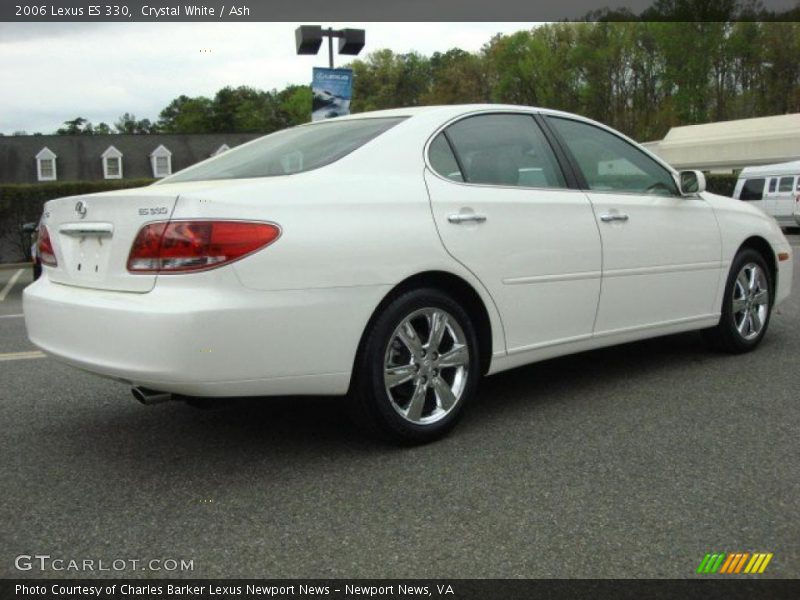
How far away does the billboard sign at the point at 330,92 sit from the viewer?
1517 centimetres

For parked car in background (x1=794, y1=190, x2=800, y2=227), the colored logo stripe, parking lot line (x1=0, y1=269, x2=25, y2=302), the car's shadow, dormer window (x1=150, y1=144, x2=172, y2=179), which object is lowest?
parking lot line (x1=0, y1=269, x2=25, y2=302)

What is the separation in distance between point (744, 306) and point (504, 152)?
7.68ft

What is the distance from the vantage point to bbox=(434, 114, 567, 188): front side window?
4055 mm

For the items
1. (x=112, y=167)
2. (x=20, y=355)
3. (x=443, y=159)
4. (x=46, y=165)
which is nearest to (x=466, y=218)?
(x=443, y=159)

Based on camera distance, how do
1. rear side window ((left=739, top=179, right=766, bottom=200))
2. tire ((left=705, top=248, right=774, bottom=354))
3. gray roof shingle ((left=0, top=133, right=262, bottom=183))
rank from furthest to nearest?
1. gray roof shingle ((left=0, top=133, right=262, bottom=183))
2. rear side window ((left=739, top=179, right=766, bottom=200))
3. tire ((left=705, top=248, right=774, bottom=354))

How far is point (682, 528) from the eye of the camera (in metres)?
2.81

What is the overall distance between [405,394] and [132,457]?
4.08 ft

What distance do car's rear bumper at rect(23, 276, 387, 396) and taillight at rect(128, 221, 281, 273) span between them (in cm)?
8

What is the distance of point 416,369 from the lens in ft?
11.9

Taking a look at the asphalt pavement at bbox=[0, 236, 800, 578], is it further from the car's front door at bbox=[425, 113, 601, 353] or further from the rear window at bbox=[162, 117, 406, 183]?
the rear window at bbox=[162, 117, 406, 183]

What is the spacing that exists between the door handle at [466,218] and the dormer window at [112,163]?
51071mm

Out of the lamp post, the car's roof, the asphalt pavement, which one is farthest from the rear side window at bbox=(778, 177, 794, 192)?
the car's roof

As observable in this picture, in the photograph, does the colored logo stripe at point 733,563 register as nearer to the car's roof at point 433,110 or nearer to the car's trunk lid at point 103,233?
the car's trunk lid at point 103,233
